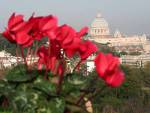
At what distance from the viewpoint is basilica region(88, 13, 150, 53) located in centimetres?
12425

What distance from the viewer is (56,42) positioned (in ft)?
8.39

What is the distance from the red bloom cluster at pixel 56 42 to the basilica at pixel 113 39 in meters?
118

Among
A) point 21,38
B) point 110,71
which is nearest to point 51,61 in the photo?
point 21,38

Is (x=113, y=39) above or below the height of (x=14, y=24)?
above

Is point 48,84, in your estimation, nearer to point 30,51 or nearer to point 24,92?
point 24,92

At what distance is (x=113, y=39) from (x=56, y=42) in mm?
128934

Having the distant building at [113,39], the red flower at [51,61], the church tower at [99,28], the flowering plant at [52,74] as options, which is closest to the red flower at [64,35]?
the flowering plant at [52,74]

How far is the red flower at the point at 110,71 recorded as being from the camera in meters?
2.39

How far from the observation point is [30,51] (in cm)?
278

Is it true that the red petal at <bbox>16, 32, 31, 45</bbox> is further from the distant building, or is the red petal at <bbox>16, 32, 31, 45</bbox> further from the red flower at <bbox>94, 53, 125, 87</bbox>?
the distant building

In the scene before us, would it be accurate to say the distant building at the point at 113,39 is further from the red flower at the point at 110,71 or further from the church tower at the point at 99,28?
the red flower at the point at 110,71

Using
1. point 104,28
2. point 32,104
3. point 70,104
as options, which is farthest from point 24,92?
point 104,28

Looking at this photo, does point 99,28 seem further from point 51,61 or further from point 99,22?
point 51,61

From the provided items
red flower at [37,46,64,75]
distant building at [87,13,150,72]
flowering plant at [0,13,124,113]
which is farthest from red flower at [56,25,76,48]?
distant building at [87,13,150,72]
